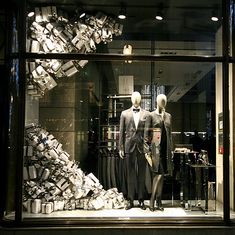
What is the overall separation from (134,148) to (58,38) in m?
1.86

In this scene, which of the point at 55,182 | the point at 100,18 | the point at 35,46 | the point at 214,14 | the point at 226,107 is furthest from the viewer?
the point at 100,18

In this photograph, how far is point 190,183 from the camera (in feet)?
19.9

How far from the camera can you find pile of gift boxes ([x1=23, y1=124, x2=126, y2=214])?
5340 mm

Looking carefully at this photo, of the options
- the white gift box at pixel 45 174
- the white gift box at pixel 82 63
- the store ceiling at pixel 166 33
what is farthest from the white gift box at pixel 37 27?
the white gift box at pixel 45 174

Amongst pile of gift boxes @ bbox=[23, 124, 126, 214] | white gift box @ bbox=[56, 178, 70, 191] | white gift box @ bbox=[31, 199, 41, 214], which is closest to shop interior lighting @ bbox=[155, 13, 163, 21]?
pile of gift boxes @ bbox=[23, 124, 126, 214]

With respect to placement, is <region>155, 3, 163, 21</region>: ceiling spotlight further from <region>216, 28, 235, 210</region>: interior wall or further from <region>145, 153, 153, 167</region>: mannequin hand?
<region>145, 153, 153, 167</region>: mannequin hand

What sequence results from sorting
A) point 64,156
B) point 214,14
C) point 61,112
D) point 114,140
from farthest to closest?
point 61,112 < point 114,140 < point 64,156 < point 214,14

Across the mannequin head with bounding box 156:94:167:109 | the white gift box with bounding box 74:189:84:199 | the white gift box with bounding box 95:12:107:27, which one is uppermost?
the white gift box with bounding box 95:12:107:27

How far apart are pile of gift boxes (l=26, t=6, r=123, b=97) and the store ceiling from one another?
14 centimetres

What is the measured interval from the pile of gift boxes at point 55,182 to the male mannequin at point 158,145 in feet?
1.81

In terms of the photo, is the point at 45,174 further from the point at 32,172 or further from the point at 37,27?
the point at 37,27

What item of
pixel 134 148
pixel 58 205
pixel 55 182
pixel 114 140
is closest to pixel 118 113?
pixel 114 140

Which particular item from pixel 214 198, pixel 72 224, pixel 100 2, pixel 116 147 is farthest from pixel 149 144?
pixel 100 2

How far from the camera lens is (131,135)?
5.74 metres
